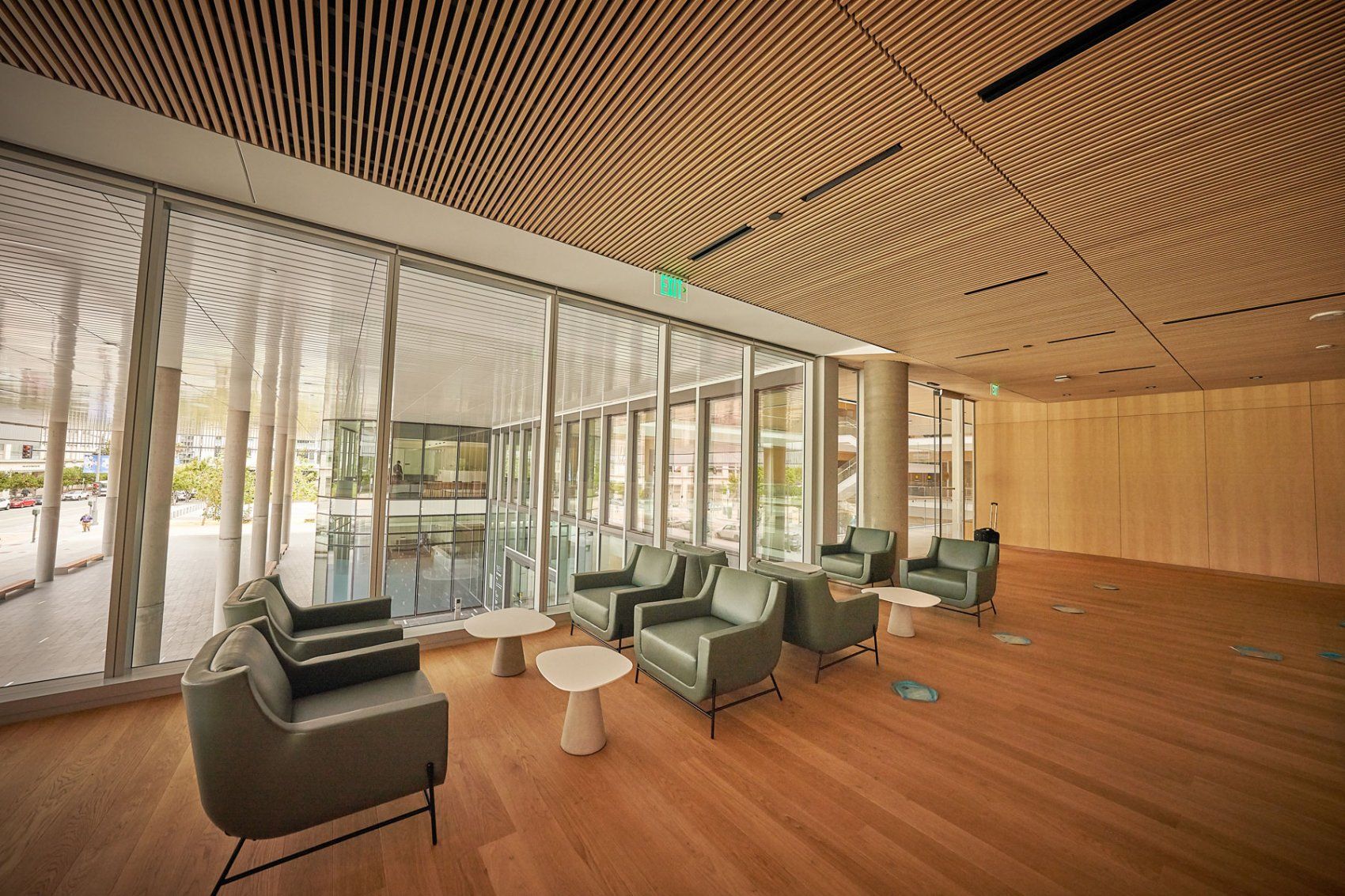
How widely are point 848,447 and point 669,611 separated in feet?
19.5

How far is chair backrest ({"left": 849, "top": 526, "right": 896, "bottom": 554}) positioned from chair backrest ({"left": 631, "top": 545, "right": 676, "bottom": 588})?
3484 mm

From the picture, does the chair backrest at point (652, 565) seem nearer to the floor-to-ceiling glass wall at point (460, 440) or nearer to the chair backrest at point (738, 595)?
the chair backrest at point (738, 595)

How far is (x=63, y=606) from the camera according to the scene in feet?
11.8

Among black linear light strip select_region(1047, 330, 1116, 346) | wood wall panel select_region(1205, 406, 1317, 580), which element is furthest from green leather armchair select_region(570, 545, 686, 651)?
wood wall panel select_region(1205, 406, 1317, 580)

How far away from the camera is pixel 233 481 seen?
6223 millimetres

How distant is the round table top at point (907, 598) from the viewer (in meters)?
5.12

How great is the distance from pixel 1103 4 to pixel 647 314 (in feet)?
16.0

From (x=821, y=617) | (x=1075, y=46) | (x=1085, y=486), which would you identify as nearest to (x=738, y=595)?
(x=821, y=617)

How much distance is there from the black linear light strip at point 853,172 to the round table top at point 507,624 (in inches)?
138

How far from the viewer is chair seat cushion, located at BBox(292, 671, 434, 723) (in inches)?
102

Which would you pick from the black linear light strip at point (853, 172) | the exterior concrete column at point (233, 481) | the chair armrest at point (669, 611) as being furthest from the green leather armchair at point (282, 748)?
the exterior concrete column at point (233, 481)

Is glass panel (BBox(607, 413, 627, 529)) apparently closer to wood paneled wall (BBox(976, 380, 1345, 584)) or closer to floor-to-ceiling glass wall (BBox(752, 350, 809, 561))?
floor-to-ceiling glass wall (BBox(752, 350, 809, 561))

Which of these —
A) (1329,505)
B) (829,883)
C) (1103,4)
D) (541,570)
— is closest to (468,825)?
(829,883)

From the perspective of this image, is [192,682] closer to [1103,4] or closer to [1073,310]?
[1103,4]
